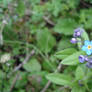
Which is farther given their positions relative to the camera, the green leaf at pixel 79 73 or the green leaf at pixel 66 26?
the green leaf at pixel 66 26

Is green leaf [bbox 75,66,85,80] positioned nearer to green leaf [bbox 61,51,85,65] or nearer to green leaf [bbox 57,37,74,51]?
green leaf [bbox 61,51,85,65]

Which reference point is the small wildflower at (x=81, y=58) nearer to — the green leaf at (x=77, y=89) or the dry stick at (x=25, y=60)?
the green leaf at (x=77, y=89)

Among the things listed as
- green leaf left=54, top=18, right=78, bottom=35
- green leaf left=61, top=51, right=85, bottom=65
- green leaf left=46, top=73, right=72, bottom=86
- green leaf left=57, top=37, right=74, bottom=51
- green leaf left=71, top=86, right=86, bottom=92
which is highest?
green leaf left=54, top=18, right=78, bottom=35

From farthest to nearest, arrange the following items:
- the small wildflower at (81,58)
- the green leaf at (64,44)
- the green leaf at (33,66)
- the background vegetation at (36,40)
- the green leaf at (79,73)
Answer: the green leaf at (64,44) < the green leaf at (33,66) < the background vegetation at (36,40) < the green leaf at (79,73) < the small wildflower at (81,58)

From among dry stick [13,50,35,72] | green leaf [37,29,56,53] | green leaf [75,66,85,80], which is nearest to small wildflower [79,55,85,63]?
green leaf [75,66,85,80]

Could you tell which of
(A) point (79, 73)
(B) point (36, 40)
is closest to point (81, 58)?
(A) point (79, 73)

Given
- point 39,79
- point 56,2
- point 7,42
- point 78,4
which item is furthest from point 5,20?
point 78,4

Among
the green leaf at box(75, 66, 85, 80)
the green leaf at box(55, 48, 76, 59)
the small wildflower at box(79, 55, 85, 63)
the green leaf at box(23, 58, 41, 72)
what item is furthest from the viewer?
the green leaf at box(23, 58, 41, 72)

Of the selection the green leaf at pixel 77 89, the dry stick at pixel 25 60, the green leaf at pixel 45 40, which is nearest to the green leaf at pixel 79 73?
the green leaf at pixel 77 89

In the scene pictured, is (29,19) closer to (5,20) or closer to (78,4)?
(5,20)
